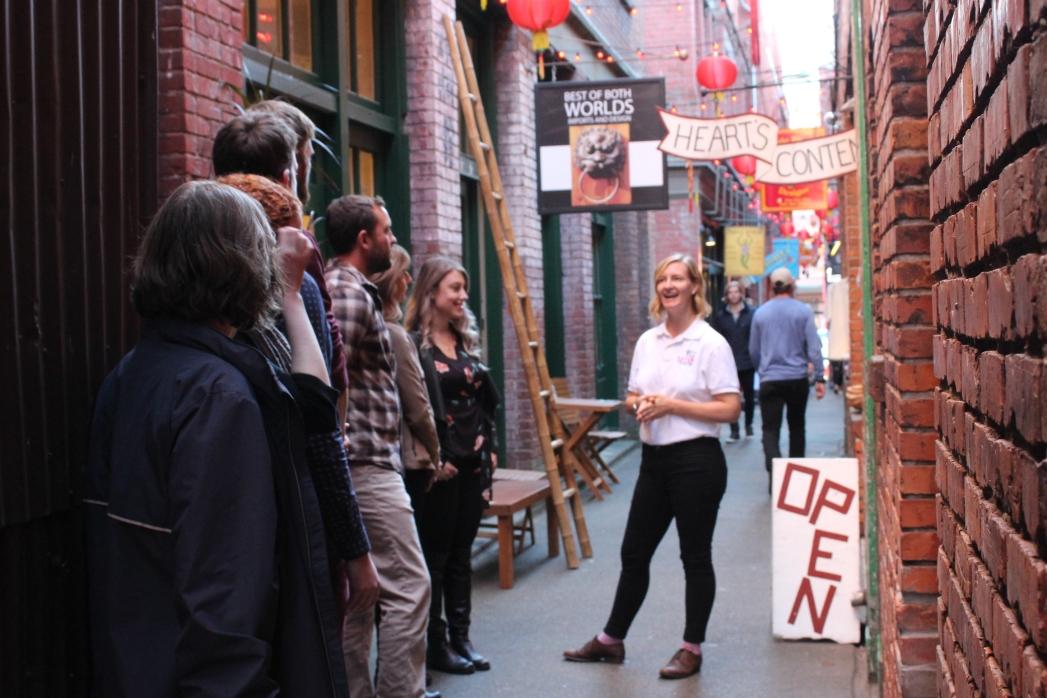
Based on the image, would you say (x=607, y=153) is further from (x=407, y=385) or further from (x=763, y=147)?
(x=407, y=385)

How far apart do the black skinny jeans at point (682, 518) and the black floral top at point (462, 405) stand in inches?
32.2

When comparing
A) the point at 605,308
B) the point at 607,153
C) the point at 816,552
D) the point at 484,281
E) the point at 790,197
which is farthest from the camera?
the point at 790,197

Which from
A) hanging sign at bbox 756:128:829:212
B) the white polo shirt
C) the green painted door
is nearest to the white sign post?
the white polo shirt

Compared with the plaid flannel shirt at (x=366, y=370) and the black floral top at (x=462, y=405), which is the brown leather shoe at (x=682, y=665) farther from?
the plaid flannel shirt at (x=366, y=370)

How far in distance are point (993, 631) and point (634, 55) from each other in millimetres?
17864

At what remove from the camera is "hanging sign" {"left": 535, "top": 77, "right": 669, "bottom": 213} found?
11570 millimetres

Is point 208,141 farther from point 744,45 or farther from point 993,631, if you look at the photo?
point 744,45

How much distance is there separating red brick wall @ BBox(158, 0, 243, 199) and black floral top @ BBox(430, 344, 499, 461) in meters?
1.54

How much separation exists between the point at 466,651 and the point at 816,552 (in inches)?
72.4

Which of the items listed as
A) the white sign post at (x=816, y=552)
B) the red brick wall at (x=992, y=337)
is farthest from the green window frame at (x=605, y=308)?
the red brick wall at (x=992, y=337)

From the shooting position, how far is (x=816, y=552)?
6.62 m

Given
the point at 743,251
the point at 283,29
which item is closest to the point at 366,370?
the point at 283,29

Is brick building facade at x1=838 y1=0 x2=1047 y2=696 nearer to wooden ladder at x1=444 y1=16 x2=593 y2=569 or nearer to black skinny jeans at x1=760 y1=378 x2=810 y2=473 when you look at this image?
wooden ladder at x1=444 y1=16 x2=593 y2=569

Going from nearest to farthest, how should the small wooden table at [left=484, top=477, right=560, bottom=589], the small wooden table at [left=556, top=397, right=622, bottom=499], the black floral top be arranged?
the black floral top < the small wooden table at [left=484, top=477, right=560, bottom=589] < the small wooden table at [left=556, top=397, right=622, bottom=499]
